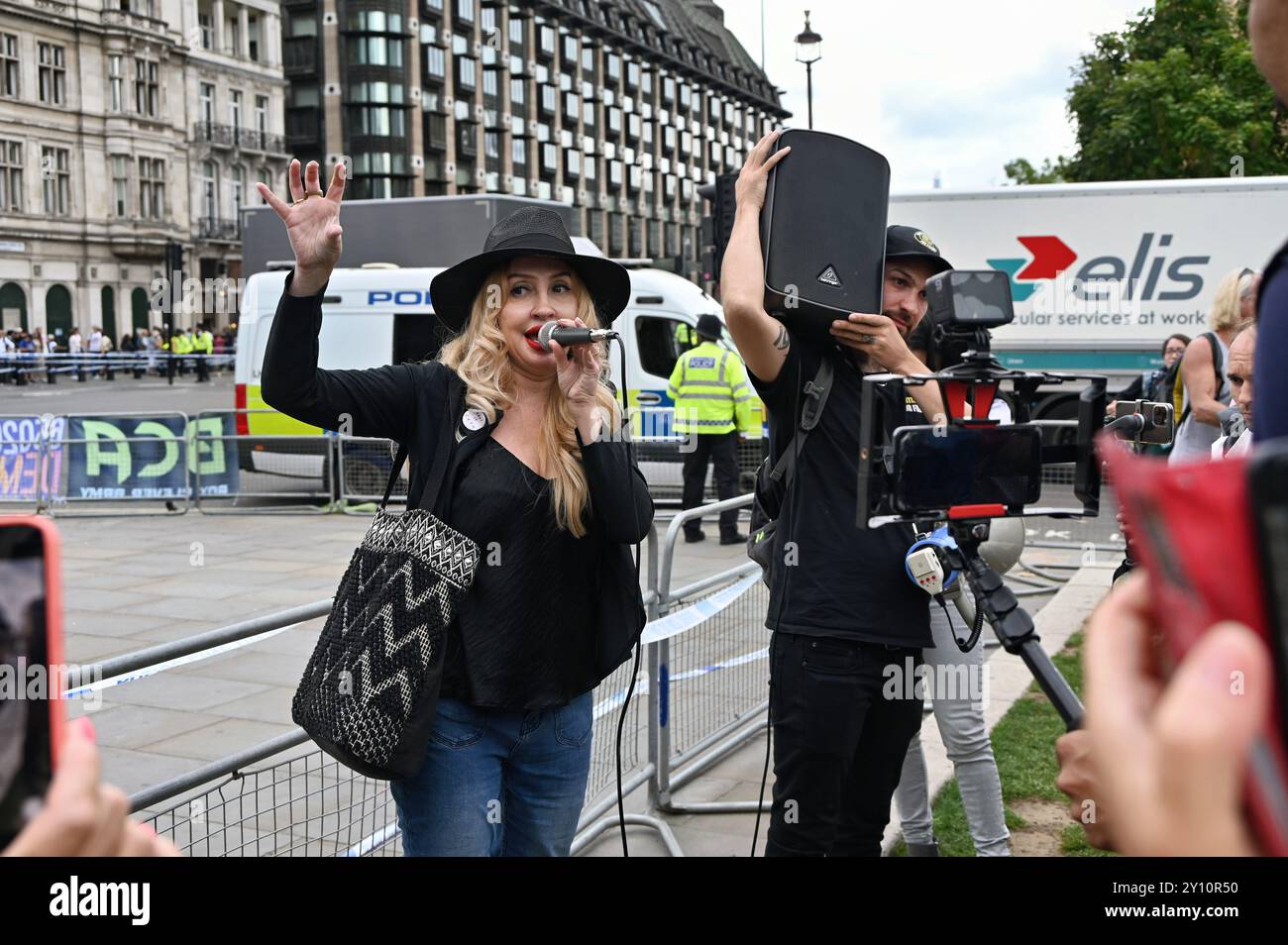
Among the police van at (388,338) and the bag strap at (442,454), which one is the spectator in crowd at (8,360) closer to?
the police van at (388,338)

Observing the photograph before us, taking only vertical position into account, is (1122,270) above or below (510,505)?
above

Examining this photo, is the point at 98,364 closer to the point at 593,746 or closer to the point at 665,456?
the point at 665,456

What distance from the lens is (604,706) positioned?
4.82 metres

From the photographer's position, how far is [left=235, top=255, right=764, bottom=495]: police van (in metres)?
13.6

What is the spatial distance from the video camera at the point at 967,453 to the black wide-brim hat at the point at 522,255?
1077 mm

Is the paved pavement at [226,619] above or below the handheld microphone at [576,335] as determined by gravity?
below

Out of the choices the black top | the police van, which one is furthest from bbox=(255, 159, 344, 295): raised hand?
the police van

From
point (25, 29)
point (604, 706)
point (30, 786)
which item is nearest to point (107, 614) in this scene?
point (604, 706)

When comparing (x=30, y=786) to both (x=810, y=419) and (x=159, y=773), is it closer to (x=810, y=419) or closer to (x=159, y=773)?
(x=810, y=419)

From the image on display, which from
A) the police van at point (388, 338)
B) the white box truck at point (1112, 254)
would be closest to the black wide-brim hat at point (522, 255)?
the police van at point (388, 338)

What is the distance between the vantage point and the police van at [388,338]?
13.6 m

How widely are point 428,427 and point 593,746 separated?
7.91 ft

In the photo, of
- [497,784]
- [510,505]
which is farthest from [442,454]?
[497,784]

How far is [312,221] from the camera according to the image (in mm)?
2498
